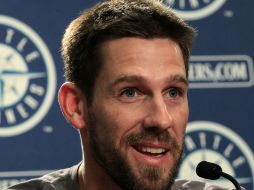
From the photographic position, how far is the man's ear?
59.3 inches

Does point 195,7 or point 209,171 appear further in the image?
point 195,7

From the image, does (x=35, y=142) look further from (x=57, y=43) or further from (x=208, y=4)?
(x=208, y=4)

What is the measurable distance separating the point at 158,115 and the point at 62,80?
2.25ft

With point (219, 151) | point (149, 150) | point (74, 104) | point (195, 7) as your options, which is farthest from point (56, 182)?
point (195, 7)

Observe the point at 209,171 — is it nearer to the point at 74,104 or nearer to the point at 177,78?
the point at 177,78

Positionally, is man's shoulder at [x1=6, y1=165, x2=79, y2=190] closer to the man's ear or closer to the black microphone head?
the man's ear

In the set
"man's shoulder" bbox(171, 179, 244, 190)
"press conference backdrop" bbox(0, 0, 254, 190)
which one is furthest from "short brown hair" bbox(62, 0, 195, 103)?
"press conference backdrop" bbox(0, 0, 254, 190)

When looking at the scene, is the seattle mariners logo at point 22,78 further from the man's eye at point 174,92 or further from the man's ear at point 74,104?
the man's eye at point 174,92

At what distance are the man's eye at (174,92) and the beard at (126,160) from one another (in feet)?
0.29

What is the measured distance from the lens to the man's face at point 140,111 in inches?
53.9

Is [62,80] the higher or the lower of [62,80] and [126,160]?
the higher

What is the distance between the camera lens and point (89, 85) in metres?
1.48

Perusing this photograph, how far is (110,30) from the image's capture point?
1443 mm

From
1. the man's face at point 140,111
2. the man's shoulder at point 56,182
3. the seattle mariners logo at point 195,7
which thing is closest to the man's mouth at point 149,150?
the man's face at point 140,111
